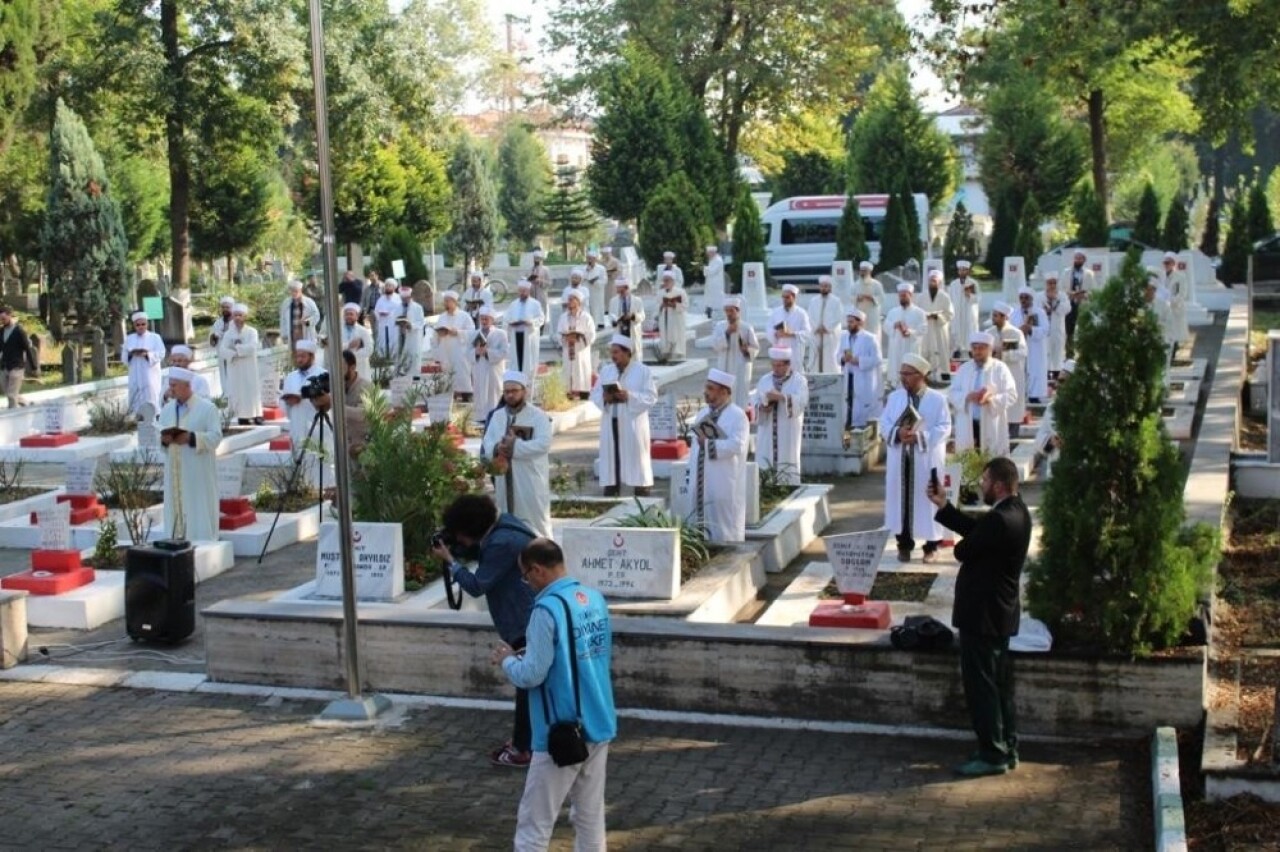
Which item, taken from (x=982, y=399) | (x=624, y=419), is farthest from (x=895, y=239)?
(x=624, y=419)

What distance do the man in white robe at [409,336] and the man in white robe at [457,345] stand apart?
21cm

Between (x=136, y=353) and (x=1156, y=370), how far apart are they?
17.4 m

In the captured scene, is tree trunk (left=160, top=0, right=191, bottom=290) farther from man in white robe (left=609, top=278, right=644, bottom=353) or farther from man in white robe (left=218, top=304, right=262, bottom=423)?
man in white robe (left=609, top=278, right=644, bottom=353)

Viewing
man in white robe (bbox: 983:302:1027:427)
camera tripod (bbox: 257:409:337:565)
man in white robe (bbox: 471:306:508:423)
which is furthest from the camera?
man in white robe (bbox: 471:306:508:423)

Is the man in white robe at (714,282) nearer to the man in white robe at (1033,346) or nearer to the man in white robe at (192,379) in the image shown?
the man in white robe at (1033,346)

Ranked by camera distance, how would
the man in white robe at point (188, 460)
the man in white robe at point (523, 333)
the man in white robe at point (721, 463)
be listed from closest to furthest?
the man in white robe at point (721, 463) → the man in white robe at point (188, 460) → the man in white robe at point (523, 333)

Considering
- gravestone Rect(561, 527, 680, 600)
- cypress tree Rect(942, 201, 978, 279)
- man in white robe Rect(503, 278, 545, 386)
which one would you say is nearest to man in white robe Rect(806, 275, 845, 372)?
man in white robe Rect(503, 278, 545, 386)

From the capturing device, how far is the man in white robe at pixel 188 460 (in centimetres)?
1541

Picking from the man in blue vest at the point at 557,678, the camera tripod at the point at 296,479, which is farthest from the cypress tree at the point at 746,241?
the man in blue vest at the point at 557,678

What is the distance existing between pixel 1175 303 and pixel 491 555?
2307 centimetres

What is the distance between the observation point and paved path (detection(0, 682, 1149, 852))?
865 centimetres

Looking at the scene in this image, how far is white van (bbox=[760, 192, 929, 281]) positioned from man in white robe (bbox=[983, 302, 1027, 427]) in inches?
880

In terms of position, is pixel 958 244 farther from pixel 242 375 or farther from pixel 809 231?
pixel 242 375

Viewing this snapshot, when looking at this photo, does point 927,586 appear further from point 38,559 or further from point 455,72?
point 455,72
